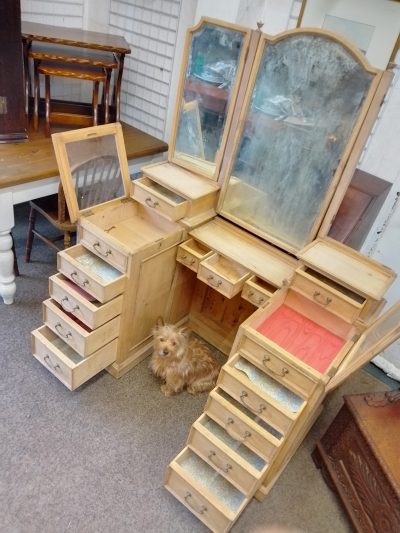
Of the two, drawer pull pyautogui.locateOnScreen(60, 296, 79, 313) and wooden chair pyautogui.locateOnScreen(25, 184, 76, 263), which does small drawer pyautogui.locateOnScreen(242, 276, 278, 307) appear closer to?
drawer pull pyautogui.locateOnScreen(60, 296, 79, 313)

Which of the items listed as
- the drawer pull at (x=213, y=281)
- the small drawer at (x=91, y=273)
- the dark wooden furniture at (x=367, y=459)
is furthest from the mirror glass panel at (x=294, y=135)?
the dark wooden furniture at (x=367, y=459)

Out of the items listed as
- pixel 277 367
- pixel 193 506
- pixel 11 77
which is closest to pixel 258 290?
pixel 277 367

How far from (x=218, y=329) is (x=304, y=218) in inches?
37.9

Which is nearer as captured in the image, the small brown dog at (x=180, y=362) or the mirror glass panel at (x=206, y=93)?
the mirror glass panel at (x=206, y=93)

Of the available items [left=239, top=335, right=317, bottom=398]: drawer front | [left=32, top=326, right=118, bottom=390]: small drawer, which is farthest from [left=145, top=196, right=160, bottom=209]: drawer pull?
[left=239, top=335, right=317, bottom=398]: drawer front

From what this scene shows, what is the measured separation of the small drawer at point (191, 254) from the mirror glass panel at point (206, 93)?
0.39m

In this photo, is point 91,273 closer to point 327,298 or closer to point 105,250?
point 105,250

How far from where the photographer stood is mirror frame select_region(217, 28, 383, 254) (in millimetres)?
1569

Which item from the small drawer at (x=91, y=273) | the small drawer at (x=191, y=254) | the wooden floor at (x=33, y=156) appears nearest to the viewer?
the small drawer at (x=91, y=273)

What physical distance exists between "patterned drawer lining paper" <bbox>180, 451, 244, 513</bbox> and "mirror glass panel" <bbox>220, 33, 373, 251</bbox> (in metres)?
1.08

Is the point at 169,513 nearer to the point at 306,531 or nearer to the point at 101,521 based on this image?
the point at 101,521

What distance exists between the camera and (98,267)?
6.77 feet

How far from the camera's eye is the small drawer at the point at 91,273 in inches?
73.7

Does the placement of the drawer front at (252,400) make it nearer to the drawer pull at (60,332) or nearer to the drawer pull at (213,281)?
the drawer pull at (213,281)
